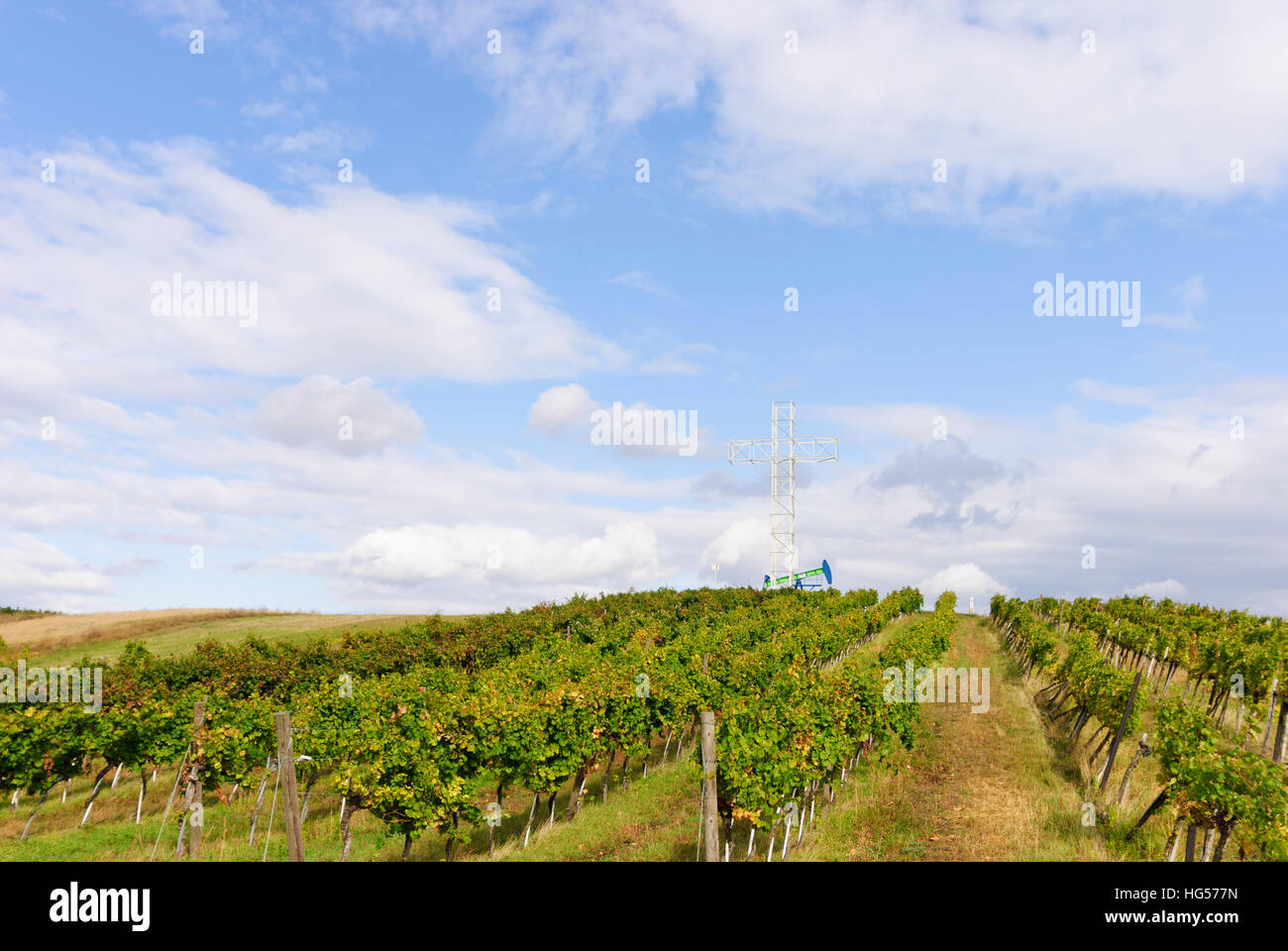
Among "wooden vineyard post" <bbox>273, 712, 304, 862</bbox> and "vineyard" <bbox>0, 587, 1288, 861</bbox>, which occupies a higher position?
"wooden vineyard post" <bbox>273, 712, 304, 862</bbox>

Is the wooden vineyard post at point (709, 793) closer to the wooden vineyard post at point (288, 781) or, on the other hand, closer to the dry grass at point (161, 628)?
the wooden vineyard post at point (288, 781)

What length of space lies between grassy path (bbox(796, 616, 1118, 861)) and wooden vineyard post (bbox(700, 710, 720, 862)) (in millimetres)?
4769

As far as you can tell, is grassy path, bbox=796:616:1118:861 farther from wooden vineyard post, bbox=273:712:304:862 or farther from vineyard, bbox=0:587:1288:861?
wooden vineyard post, bbox=273:712:304:862

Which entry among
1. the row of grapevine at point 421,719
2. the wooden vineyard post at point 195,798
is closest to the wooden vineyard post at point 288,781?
the row of grapevine at point 421,719

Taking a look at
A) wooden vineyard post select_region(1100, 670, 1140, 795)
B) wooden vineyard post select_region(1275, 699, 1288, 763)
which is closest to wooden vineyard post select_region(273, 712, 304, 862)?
wooden vineyard post select_region(1100, 670, 1140, 795)

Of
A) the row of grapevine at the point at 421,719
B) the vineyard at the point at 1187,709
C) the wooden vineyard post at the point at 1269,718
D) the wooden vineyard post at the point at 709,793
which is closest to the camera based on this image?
the wooden vineyard post at the point at 709,793

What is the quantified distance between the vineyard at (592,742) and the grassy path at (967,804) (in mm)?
734

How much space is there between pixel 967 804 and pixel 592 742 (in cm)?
1128

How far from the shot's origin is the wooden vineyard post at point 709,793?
1367 cm

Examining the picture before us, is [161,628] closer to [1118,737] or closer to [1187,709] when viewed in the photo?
[1118,737]

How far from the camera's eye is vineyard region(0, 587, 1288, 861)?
55.9 ft

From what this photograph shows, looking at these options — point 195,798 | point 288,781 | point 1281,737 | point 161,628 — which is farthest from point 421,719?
point 161,628
